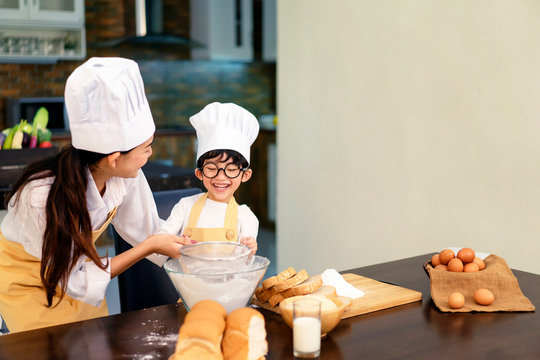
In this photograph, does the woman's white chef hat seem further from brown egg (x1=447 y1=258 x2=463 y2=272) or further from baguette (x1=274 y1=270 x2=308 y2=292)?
brown egg (x1=447 y1=258 x2=463 y2=272)

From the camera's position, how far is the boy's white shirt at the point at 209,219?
1581mm

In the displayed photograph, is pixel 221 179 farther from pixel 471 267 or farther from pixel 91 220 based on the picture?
pixel 471 267

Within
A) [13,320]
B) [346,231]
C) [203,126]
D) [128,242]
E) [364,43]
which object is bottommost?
[346,231]

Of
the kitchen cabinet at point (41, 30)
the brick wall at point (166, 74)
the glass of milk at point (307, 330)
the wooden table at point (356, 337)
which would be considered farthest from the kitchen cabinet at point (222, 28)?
the glass of milk at point (307, 330)

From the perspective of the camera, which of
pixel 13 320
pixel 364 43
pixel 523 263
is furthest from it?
pixel 364 43

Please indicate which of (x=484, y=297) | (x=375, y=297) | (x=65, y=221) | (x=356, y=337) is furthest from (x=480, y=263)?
(x=65, y=221)

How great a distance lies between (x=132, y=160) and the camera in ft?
4.82

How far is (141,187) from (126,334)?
2.08 feet

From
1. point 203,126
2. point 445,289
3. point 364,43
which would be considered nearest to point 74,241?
point 203,126

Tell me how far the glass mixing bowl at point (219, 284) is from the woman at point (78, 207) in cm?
29

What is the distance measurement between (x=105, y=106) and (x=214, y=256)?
45cm

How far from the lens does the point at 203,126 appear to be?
155cm

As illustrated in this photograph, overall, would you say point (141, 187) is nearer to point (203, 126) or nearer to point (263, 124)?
point (203, 126)

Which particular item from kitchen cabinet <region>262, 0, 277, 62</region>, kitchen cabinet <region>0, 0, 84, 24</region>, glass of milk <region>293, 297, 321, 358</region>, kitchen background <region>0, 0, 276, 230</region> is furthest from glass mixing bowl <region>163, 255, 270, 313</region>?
kitchen cabinet <region>262, 0, 277, 62</region>
